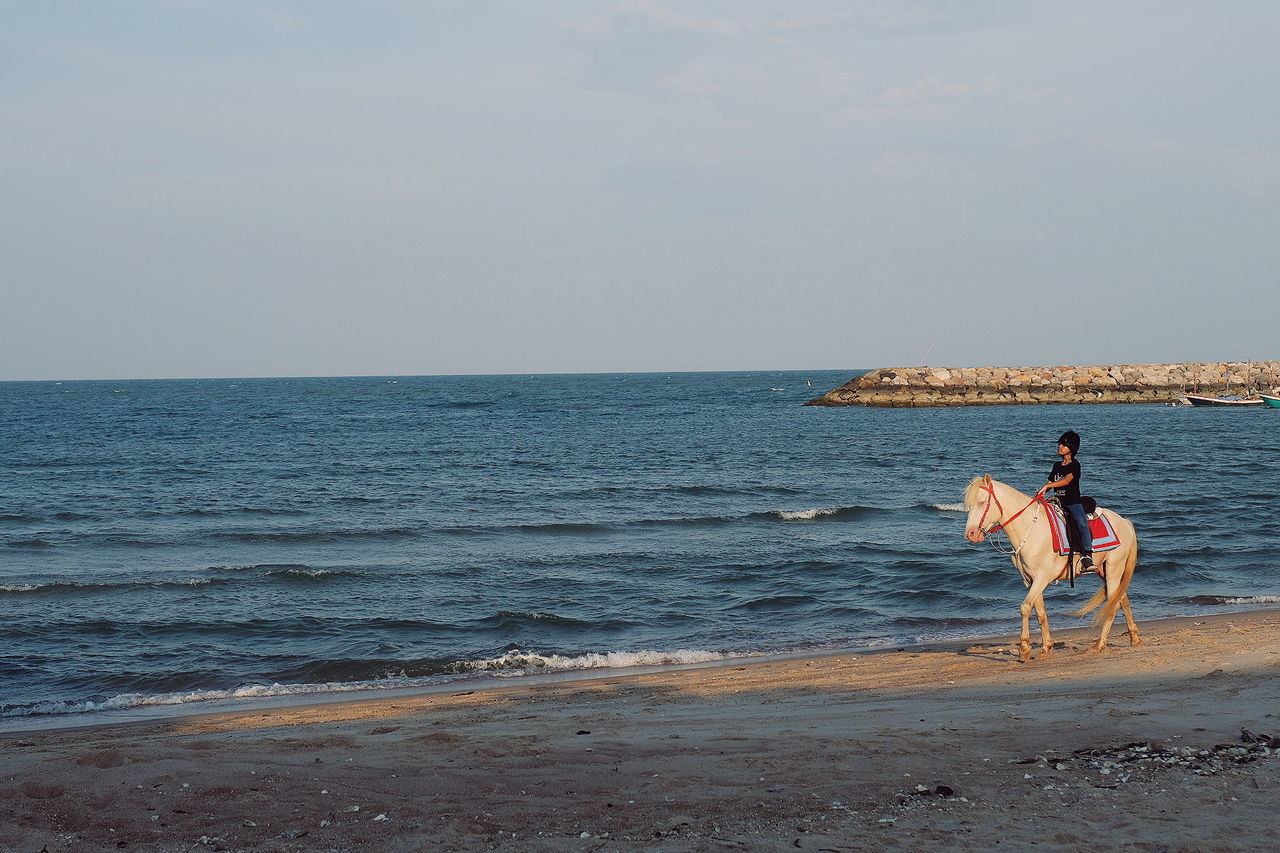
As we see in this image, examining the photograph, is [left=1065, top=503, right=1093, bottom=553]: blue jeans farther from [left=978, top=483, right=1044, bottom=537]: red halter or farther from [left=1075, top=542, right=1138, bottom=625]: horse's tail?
[left=1075, top=542, right=1138, bottom=625]: horse's tail

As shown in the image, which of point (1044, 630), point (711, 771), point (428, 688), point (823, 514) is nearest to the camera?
point (711, 771)

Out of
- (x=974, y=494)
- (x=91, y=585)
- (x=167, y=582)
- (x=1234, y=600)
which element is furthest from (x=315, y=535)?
(x=1234, y=600)

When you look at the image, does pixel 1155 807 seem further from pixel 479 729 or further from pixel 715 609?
pixel 715 609

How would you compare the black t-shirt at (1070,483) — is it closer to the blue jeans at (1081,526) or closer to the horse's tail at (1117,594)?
the blue jeans at (1081,526)

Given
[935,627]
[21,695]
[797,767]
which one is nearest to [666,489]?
[935,627]

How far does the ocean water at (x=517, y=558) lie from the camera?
13734mm

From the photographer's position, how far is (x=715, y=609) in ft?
53.2

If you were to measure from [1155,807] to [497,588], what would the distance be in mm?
12964

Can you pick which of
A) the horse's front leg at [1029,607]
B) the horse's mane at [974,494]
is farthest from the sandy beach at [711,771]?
the horse's mane at [974,494]

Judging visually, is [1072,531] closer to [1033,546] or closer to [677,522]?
[1033,546]

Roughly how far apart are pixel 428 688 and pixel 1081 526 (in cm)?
797

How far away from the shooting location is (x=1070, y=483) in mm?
11508

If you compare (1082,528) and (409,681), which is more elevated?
(1082,528)

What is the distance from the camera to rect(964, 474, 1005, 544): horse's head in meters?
11.1
